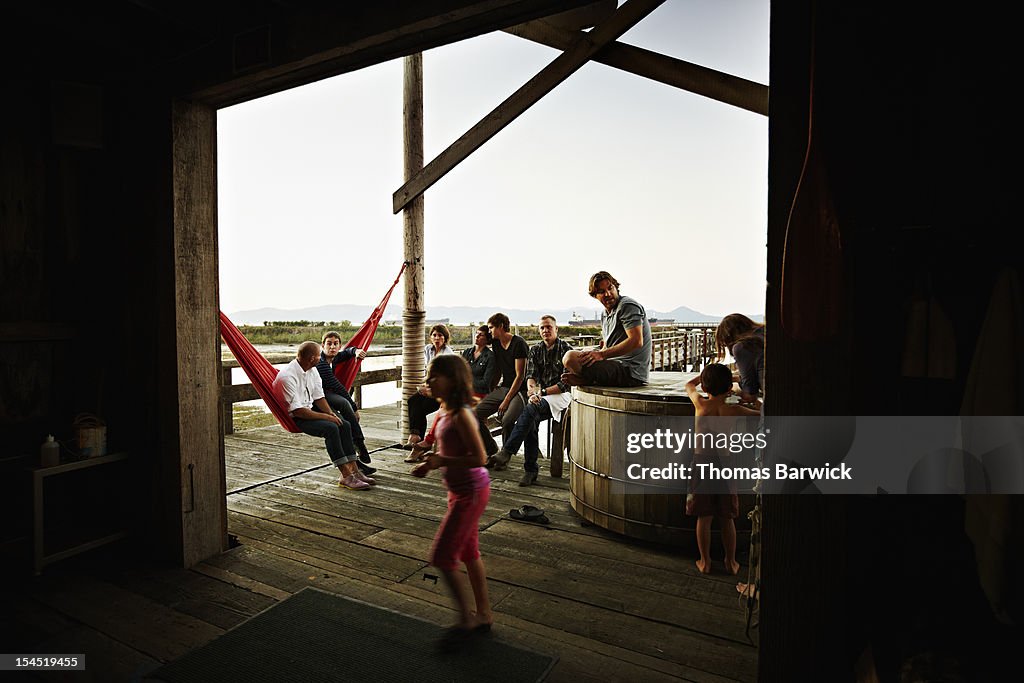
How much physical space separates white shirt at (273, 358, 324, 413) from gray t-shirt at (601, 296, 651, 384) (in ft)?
6.75

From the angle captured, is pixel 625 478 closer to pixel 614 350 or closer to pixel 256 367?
pixel 614 350

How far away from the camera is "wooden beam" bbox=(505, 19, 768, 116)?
10.9ft

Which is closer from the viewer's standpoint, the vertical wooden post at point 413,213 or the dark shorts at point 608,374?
the dark shorts at point 608,374

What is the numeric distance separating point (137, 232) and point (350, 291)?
409 inches

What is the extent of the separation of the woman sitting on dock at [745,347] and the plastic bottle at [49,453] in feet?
9.77

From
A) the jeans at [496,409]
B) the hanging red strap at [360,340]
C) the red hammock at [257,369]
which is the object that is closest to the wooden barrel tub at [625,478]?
the jeans at [496,409]

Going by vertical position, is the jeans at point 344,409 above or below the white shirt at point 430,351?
below

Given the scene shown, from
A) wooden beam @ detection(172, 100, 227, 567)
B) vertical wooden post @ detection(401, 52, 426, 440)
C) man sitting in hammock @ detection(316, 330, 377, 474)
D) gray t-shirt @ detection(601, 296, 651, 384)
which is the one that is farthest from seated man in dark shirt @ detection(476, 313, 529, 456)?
wooden beam @ detection(172, 100, 227, 567)

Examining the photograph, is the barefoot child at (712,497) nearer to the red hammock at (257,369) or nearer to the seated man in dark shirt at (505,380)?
the seated man in dark shirt at (505,380)

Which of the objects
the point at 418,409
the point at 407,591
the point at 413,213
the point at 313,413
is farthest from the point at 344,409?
the point at 407,591

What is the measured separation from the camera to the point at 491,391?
15.3 ft

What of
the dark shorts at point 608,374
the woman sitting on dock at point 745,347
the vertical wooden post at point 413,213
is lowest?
the dark shorts at point 608,374

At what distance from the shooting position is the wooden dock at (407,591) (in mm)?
1954

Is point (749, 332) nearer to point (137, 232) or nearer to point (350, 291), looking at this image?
→ point (137, 232)
